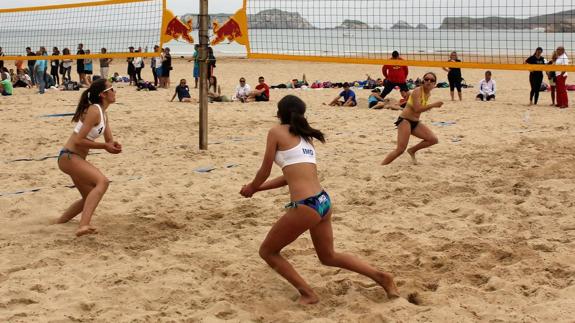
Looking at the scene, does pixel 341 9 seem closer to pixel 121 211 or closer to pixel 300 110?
pixel 121 211

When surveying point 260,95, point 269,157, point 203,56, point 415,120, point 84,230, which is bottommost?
point 84,230

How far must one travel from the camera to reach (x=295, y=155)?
389cm

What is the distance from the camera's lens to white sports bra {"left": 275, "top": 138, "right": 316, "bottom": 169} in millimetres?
3893

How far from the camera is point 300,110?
394 cm

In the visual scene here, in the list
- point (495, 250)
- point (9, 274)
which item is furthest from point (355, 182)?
point (9, 274)

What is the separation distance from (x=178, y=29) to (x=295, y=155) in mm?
4930

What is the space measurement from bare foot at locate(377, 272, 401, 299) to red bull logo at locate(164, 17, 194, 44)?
16.7 feet

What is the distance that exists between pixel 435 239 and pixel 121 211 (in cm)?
267

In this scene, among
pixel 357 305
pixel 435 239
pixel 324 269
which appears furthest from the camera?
pixel 435 239

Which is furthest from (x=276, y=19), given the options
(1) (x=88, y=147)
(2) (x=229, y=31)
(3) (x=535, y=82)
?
(3) (x=535, y=82)

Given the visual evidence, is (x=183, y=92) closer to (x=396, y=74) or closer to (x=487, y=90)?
(x=396, y=74)

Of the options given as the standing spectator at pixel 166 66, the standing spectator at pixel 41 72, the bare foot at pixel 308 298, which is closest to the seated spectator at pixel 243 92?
the standing spectator at pixel 166 66

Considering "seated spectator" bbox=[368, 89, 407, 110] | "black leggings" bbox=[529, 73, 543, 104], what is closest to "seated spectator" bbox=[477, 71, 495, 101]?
"black leggings" bbox=[529, 73, 543, 104]

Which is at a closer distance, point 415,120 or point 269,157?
point 269,157
